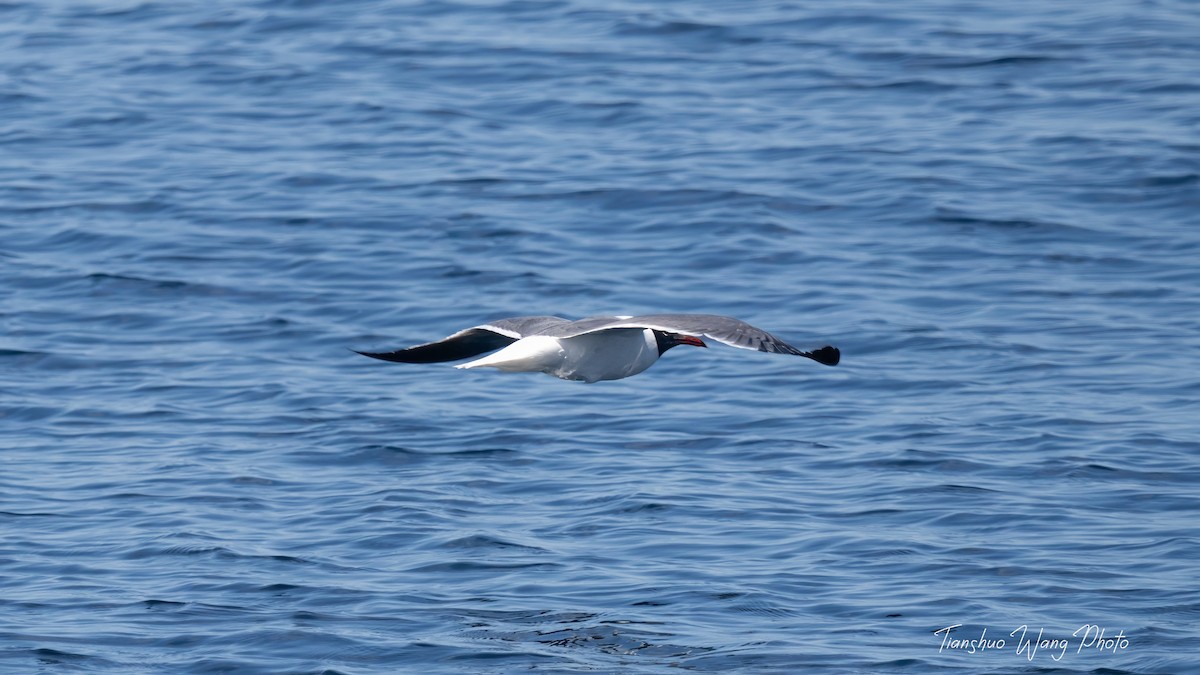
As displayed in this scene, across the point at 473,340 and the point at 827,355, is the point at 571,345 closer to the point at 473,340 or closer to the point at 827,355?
the point at 473,340

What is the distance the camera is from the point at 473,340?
36.1ft

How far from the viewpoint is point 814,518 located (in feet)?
37.8

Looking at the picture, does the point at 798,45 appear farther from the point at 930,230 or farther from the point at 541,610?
the point at 541,610

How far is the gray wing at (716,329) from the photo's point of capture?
884 centimetres

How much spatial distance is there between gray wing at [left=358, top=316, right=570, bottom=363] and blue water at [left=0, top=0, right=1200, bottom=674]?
4.13 feet

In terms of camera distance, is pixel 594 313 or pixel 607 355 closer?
pixel 607 355

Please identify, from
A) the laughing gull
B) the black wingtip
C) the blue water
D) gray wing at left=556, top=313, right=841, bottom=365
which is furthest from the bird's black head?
the black wingtip

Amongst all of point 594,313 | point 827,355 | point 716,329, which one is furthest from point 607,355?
point 594,313

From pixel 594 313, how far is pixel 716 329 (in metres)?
5.95

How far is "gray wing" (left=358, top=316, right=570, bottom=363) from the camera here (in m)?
10.3

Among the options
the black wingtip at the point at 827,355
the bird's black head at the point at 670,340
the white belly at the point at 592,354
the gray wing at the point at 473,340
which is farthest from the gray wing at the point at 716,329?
the bird's black head at the point at 670,340

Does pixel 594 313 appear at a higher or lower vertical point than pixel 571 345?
lower

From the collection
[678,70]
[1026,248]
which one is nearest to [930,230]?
[1026,248]

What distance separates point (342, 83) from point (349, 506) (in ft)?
37.6
